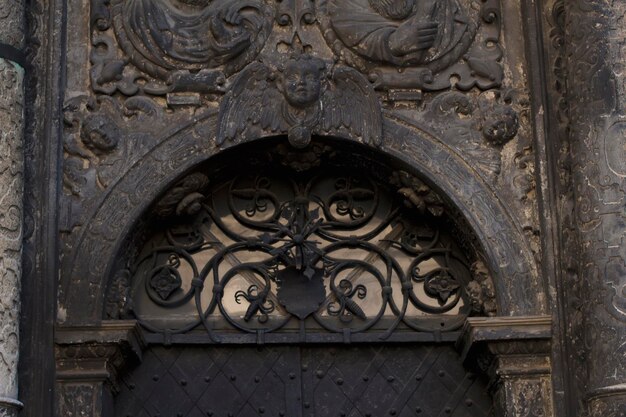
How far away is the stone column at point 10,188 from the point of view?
292 inches

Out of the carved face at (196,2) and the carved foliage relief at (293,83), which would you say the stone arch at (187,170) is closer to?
the carved foliage relief at (293,83)

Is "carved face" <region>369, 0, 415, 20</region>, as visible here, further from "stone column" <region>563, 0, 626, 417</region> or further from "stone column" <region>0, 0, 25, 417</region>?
"stone column" <region>0, 0, 25, 417</region>

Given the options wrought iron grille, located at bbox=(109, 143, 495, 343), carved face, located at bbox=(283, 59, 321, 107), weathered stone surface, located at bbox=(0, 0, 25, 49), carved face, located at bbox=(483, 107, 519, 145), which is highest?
weathered stone surface, located at bbox=(0, 0, 25, 49)

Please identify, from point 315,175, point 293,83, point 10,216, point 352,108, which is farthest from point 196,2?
point 10,216

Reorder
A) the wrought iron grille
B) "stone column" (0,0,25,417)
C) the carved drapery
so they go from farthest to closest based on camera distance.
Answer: the wrought iron grille, the carved drapery, "stone column" (0,0,25,417)

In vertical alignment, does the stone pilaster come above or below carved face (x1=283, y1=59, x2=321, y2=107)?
below

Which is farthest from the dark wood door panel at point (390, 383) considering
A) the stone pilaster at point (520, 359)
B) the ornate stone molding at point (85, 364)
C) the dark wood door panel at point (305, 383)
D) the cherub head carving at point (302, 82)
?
the cherub head carving at point (302, 82)

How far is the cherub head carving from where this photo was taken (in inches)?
331

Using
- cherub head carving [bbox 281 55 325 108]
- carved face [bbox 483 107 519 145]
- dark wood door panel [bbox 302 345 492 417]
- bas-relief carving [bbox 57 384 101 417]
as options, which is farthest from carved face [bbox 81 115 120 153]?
carved face [bbox 483 107 519 145]

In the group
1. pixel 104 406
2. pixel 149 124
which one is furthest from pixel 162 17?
pixel 104 406

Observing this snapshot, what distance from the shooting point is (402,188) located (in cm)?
862

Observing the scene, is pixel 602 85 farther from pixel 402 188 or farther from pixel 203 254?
pixel 203 254

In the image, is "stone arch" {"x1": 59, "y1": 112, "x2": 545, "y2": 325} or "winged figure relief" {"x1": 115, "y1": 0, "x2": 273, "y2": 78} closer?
"stone arch" {"x1": 59, "y1": 112, "x2": 545, "y2": 325}

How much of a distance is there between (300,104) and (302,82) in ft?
0.44
